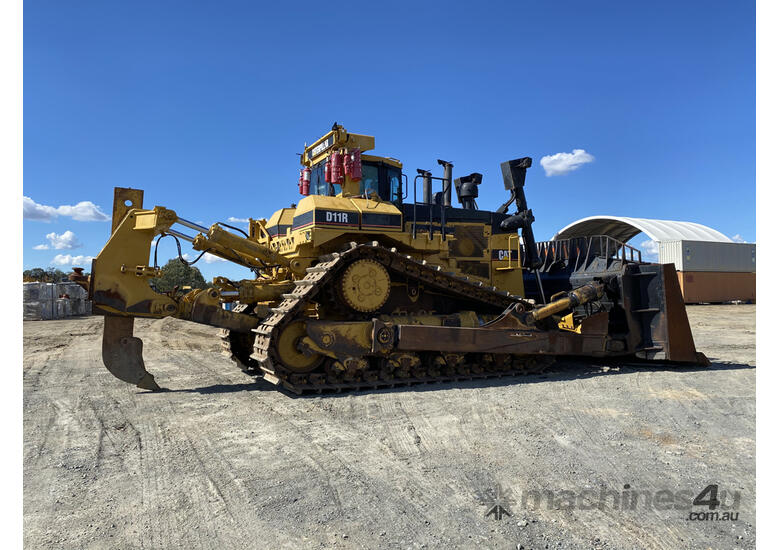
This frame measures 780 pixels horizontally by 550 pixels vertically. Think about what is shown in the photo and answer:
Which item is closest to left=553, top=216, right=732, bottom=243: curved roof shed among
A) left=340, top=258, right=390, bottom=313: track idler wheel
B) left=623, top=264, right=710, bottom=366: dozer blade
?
left=623, top=264, right=710, bottom=366: dozer blade

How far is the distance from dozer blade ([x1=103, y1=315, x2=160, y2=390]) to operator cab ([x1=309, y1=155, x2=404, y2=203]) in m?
3.89

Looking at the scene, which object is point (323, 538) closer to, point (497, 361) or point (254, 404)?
point (254, 404)

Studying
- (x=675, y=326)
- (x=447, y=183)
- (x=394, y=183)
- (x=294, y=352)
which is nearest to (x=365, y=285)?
(x=294, y=352)

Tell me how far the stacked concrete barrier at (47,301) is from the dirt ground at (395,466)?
64.8 ft

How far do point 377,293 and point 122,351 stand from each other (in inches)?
144

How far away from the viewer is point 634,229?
117 feet

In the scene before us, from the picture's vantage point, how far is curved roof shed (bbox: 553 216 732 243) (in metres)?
34.4

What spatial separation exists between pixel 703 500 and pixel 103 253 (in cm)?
716

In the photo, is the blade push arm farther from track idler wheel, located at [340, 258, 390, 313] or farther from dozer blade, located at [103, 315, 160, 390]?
track idler wheel, located at [340, 258, 390, 313]

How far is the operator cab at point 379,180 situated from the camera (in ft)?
A: 29.0

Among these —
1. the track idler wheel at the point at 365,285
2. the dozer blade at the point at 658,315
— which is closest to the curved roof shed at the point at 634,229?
the dozer blade at the point at 658,315

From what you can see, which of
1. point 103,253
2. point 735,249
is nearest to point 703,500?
point 103,253

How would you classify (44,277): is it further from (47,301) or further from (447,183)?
(447,183)

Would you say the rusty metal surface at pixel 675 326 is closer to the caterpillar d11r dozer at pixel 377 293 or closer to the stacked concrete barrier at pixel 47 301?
the caterpillar d11r dozer at pixel 377 293
